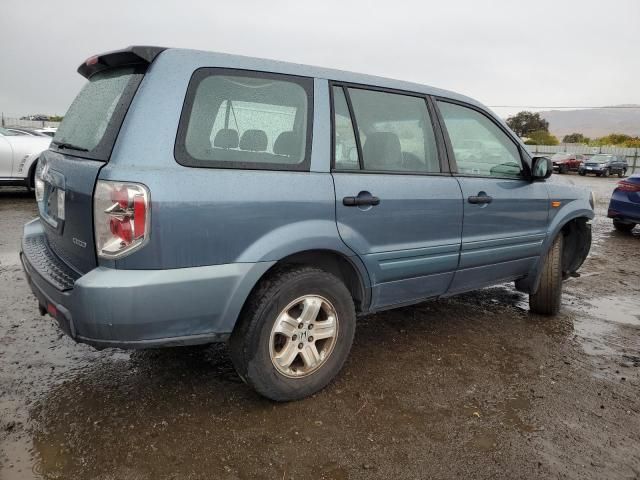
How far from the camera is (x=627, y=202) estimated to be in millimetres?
8766

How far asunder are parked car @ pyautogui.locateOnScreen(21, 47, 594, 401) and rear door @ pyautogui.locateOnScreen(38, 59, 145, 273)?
0.05 ft

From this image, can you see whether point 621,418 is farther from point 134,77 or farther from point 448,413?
point 134,77

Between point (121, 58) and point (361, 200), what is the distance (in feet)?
4.76

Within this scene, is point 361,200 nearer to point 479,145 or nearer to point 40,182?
point 479,145

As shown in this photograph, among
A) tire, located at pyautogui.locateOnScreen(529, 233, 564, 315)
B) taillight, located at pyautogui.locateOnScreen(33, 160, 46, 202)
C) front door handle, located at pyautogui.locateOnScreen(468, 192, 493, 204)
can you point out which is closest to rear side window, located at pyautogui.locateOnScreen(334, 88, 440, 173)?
front door handle, located at pyautogui.locateOnScreen(468, 192, 493, 204)

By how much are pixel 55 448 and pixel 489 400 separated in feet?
7.54

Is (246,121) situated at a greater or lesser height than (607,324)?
greater

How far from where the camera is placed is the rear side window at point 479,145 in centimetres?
346

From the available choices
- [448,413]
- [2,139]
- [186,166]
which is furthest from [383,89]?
[2,139]

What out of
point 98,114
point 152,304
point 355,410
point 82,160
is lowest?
point 355,410

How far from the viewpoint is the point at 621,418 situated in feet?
8.98

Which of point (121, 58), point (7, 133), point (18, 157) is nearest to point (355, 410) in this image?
point (121, 58)

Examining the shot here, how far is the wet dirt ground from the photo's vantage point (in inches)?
88.0

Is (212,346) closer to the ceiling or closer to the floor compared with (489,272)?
closer to the floor
